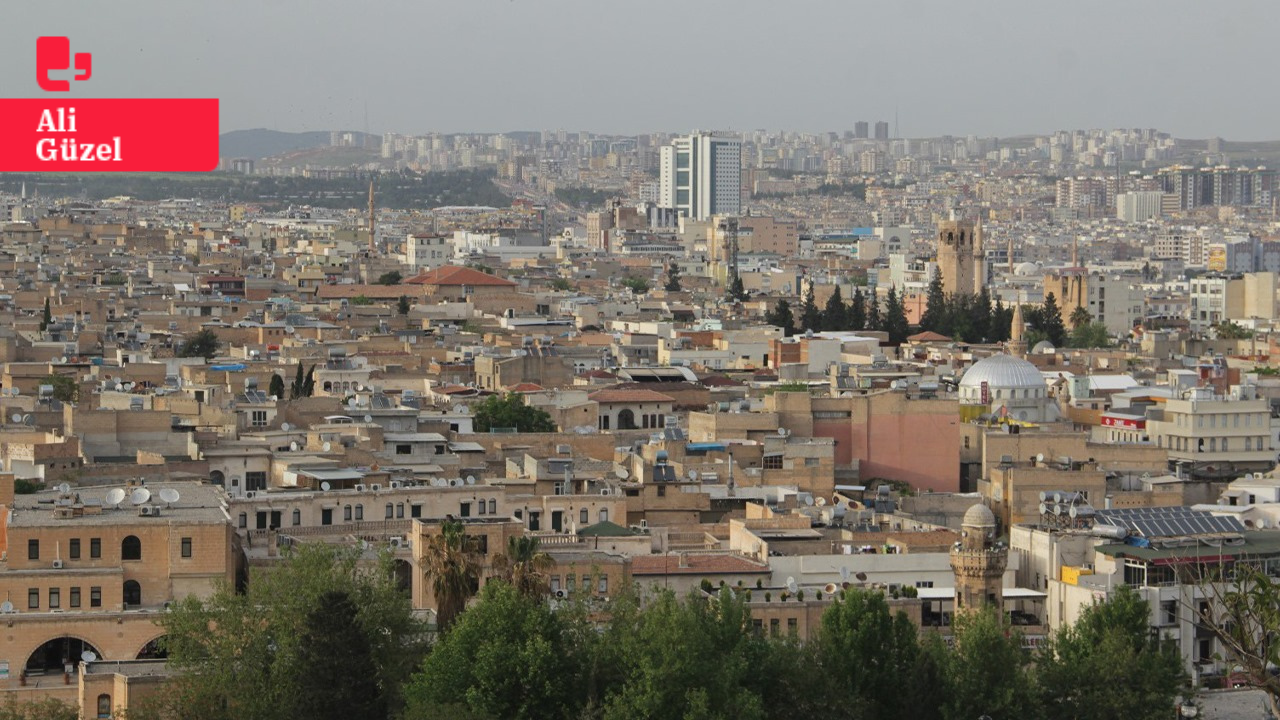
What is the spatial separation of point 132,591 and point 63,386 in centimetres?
1685

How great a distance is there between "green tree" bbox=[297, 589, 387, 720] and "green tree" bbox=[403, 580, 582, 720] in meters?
0.32

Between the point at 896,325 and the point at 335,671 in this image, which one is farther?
the point at 896,325

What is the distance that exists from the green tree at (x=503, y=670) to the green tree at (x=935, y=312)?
146 ft

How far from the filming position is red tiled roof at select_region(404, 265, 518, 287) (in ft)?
229

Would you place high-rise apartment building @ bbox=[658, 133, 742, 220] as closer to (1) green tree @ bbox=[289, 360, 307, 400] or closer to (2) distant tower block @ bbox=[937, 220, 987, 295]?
(2) distant tower block @ bbox=[937, 220, 987, 295]

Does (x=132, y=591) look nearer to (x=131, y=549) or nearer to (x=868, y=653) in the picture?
(x=131, y=549)

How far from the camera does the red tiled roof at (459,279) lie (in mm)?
69938

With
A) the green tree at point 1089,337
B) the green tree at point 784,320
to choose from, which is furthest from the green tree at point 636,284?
the green tree at point 784,320

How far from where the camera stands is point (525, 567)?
22062 millimetres

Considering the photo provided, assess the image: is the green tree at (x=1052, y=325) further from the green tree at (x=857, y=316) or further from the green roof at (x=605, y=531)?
the green roof at (x=605, y=531)

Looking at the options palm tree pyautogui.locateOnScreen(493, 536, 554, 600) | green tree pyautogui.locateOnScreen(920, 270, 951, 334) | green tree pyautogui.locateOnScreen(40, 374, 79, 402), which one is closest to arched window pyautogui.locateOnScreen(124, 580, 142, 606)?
palm tree pyautogui.locateOnScreen(493, 536, 554, 600)

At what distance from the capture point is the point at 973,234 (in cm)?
7831

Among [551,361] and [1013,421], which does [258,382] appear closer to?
[551,361]

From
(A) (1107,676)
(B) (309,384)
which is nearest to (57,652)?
(A) (1107,676)
